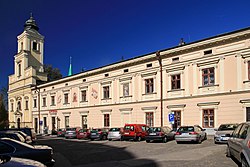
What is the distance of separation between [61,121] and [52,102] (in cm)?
484

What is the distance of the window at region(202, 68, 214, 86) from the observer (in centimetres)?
2480

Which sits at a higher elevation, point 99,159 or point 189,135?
point 189,135

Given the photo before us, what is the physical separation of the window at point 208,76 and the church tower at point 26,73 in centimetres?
3921

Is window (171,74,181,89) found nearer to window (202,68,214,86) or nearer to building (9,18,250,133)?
building (9,18,250,133)

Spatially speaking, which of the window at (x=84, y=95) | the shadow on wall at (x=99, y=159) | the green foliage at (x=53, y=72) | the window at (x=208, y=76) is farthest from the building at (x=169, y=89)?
the green foliage at (x=53, y=72)

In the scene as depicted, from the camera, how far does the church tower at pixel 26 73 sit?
55531 mm

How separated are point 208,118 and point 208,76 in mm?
3904

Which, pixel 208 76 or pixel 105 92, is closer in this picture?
pixel 208 76

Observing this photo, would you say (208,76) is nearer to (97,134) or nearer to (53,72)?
(97,134)

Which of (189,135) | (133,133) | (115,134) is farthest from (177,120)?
(189,135)

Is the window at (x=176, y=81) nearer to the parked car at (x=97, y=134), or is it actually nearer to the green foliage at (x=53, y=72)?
the parked car at (x=97, y=134)

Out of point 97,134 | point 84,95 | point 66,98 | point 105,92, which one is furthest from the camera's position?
point 66,98

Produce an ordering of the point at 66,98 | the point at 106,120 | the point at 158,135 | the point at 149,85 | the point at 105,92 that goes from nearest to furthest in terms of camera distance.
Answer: the point at 158,135 < the point at 149,85 < the point at 106,120 < the point at 105,92 < the point at 66,98

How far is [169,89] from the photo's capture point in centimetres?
2817
